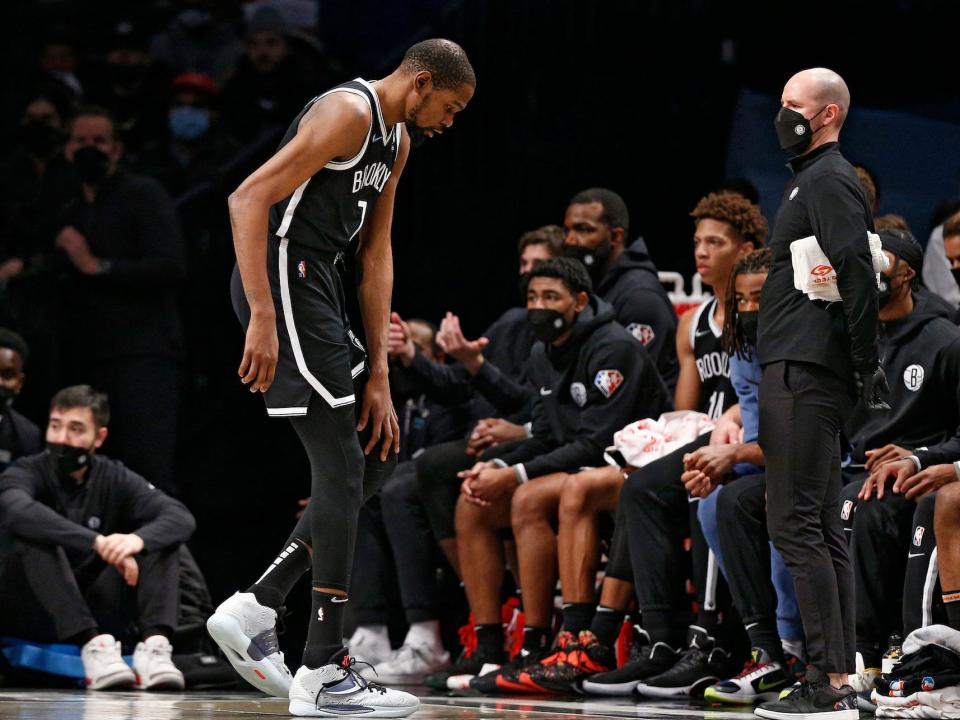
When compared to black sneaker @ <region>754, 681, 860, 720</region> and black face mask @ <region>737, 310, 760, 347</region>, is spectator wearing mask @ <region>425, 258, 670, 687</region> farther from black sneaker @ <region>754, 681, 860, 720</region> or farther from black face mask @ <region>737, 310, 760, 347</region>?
black sneaker @ <region>754, 681, 860, 720</region>

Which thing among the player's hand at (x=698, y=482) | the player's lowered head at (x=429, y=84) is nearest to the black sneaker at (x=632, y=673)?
the player's hand at (x=698, y=482)

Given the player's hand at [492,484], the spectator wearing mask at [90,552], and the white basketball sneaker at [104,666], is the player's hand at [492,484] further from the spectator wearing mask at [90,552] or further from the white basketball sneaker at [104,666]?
the white basketball sneaker at [104,666]

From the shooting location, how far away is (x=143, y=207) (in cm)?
735

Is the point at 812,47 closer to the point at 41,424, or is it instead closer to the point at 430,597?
the point at 430,597

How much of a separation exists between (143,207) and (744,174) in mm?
3112

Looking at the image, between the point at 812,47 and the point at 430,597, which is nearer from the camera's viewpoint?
the point at 430,597

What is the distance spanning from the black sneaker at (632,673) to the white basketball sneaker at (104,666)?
1.81 m

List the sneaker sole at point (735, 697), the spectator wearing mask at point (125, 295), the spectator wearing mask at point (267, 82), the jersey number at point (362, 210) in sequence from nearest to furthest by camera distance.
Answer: the jersey number at point (362, 210) → the sneaker sole at point (735, 697) → the spectator wearing mask at point (125, 295) → the spectator wearing mask at point (267, 82)

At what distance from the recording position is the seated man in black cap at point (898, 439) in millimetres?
4789

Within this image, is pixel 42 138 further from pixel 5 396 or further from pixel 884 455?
pixel 884 455

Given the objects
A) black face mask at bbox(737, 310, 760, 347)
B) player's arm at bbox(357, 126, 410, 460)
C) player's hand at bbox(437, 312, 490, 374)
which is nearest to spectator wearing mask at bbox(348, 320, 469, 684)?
player's hand at bbox(437, 312, 490, 374)

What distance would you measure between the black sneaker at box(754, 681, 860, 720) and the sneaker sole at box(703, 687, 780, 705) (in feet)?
2.37

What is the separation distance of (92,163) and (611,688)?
3.83m

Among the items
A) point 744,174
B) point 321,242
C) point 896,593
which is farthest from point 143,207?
point 896,593
